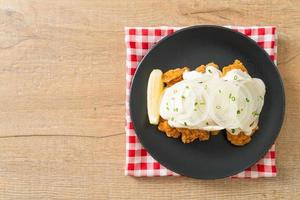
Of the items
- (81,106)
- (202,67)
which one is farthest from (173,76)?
(81,106)

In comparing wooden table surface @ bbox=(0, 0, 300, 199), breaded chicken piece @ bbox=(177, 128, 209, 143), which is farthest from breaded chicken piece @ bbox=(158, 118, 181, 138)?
wooden table surface @ bbox=(0, 0, 300, 199)

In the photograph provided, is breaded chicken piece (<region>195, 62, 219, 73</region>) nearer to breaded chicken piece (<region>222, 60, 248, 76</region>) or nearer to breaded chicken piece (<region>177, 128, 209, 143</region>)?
breaded chicken piece (<region>222, 60, 248, 76</region>)

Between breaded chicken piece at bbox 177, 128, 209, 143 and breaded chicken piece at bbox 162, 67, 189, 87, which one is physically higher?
breaded chicken piece at bbox 162, 67, 189, 87

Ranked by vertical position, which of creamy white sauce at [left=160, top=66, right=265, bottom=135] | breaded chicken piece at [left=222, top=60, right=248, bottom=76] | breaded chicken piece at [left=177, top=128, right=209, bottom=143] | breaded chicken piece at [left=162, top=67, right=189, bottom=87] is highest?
breaded chicken piece at [left=222, top=60, right=248, bottom=76]

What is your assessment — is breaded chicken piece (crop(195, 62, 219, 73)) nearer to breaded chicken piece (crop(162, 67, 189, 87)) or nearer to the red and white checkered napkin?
breaded chicken piece (crop(162, 67, 189, 87))

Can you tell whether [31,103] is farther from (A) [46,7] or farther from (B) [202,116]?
(B) [202,116]

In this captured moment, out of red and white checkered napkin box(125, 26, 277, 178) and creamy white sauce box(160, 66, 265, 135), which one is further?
red and white checkered napkin box(125, 26, 277, 178)

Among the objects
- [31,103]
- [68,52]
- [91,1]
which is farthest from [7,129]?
[91,1]
